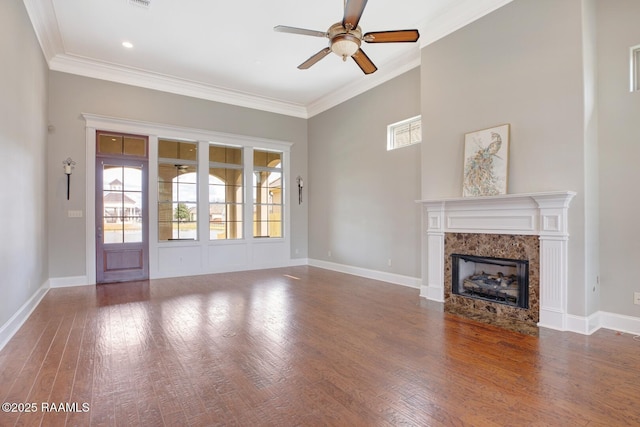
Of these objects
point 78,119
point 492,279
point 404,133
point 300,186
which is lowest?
point 492,279

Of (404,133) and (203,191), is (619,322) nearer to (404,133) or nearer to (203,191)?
(404,133)

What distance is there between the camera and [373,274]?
20.4 feet

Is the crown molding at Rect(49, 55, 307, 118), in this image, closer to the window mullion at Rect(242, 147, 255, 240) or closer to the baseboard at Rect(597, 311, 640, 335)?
the window mullion at Rect(242, 147, 255, 240)

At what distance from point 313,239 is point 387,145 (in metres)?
3.11

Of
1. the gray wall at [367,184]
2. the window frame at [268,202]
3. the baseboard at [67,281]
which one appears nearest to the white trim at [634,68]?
the gray wall at [367,184]

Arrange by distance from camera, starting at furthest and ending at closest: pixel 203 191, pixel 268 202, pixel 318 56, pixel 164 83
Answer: pixel 268 202 → pixel 203 191 → pixel 164 83 → pixel 318 56

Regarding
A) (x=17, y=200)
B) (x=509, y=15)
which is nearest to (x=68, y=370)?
(x=17, y=200)

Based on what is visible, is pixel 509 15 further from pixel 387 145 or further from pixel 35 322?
pixel 35 322

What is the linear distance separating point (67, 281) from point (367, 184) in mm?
5605

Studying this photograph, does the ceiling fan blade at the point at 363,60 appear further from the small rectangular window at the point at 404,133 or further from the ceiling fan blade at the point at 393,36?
the small rectangular window at the point at 404,133

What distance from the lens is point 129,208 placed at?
6.11 metres

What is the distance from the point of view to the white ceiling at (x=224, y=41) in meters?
4.20

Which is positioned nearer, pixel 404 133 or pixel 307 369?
pixel 307 369

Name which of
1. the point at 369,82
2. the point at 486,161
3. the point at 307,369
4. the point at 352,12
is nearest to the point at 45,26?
the point at 352,12
